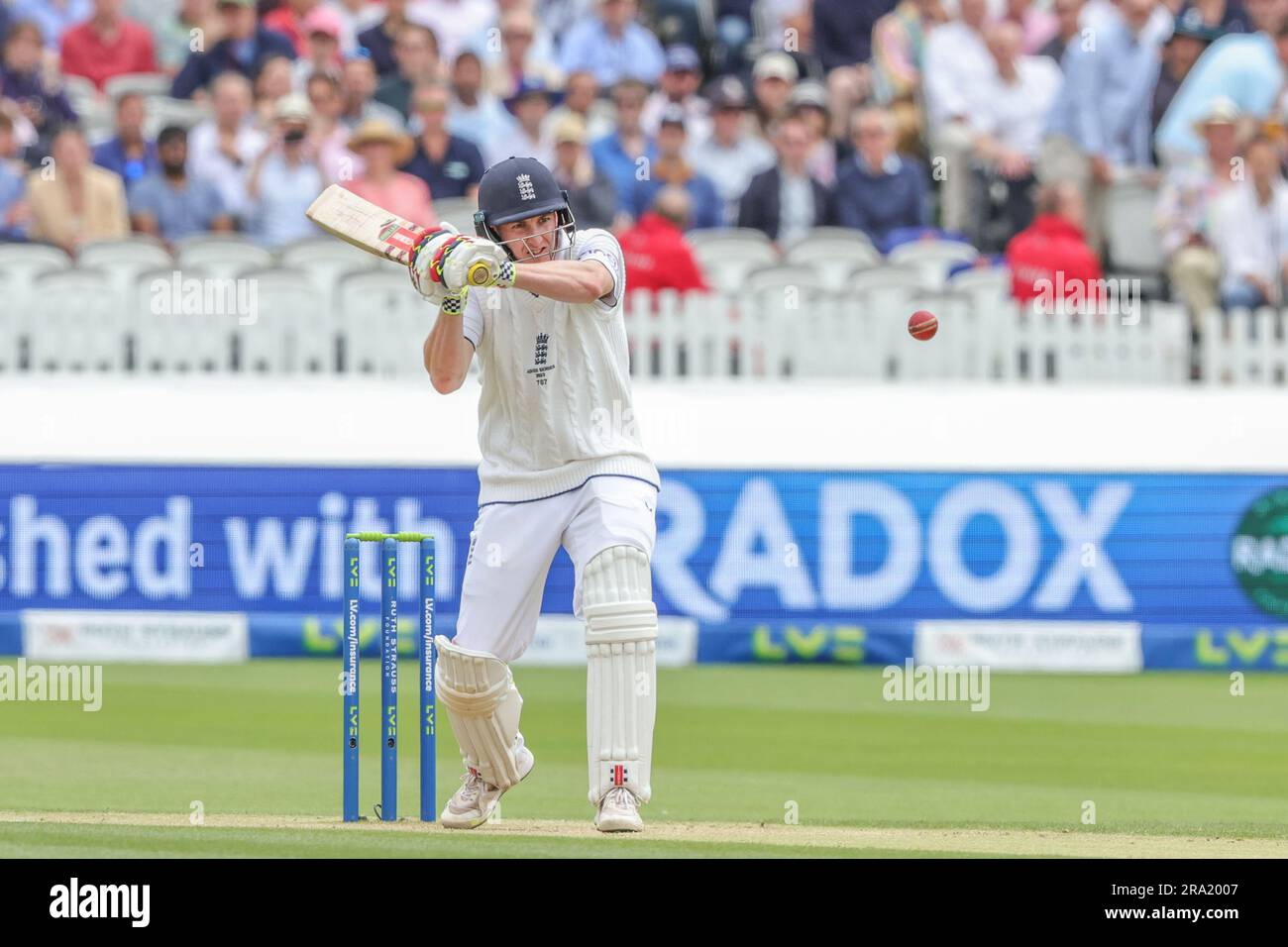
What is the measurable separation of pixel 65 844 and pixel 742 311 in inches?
376

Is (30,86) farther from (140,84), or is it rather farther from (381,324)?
(381,324)

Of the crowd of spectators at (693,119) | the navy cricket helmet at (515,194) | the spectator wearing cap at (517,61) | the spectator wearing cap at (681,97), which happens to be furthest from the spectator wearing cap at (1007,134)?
the navy cricket helmet at (515,194)

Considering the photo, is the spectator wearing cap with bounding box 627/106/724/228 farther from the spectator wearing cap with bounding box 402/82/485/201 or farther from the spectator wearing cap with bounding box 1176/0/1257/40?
the spectator wearing cap with bounding box 1176/0/1257/40

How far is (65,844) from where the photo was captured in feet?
25.6

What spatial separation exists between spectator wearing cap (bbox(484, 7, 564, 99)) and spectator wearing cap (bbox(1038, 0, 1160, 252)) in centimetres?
416

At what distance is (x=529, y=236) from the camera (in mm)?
8484

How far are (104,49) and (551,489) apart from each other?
12.6 metres

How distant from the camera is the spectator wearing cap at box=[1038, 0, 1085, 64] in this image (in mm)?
20000

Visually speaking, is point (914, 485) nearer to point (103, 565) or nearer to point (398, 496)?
point (398, 496)

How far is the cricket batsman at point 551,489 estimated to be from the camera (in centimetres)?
827

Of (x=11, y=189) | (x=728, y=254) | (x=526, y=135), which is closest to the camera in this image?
(x=728, y=254)

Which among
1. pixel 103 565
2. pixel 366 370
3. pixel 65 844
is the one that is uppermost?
pixel 366 370

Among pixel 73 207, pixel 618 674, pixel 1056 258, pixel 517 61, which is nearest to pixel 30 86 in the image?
pixel 73 207
